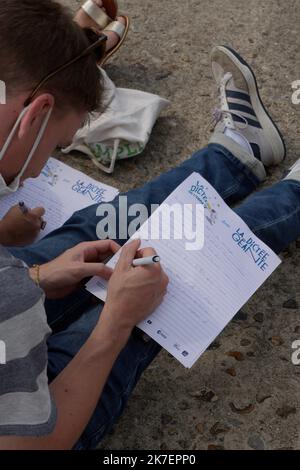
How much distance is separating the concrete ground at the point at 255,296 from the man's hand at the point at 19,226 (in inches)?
17.4

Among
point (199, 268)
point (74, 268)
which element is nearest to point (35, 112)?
point (74, 268)

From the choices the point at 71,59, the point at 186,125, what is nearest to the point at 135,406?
the point at 71,59

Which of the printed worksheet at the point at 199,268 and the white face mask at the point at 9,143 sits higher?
the white face mask at the point at 9,143

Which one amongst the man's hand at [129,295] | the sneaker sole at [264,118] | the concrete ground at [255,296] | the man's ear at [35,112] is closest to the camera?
the man's ear at [35,112]

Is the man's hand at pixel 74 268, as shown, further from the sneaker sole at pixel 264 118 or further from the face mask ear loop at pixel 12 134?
the sneaker sole at pixel 264 118

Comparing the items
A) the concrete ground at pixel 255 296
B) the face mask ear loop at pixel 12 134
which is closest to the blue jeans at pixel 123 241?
the concrete ground at pixel 255 296

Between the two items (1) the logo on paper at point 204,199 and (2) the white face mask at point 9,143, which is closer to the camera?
(2) the white face mask at point 9,143

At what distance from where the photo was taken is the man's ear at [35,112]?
3.94 ft

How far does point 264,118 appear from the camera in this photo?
86.4 inches

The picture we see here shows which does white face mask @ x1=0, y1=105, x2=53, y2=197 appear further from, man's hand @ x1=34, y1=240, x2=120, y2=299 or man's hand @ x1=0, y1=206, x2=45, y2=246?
man's hand @ x1=0, y1=206, x2=45, y2=246

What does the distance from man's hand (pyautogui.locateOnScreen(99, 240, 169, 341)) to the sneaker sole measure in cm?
87

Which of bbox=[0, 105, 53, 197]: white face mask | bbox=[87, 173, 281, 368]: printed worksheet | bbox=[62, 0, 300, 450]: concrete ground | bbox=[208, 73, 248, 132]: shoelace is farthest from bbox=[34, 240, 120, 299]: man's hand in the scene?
bbox=[208, 73, 248, 132]: shoelace

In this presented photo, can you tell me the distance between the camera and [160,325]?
58.7 inches
